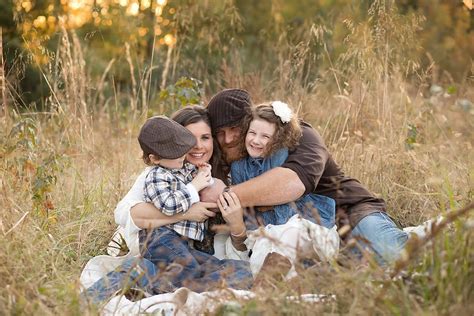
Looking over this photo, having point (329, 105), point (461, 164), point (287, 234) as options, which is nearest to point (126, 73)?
point (329, 105)

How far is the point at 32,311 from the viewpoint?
2836 mm

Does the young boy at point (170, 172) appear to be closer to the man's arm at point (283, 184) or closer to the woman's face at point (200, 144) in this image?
the woman's face at point (200, 144)

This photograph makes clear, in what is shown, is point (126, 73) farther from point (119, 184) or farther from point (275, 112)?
point (275, 112)

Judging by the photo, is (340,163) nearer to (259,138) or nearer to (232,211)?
(259,138)

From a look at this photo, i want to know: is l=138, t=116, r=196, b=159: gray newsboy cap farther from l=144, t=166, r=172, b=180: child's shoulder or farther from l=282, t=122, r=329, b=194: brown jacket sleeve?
l=282, t=122, r=329, b=194: brown jacket sleeve

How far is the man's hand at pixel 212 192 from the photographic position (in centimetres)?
397

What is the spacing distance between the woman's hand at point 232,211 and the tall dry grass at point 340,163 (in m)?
0.79

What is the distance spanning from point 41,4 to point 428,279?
6960mm

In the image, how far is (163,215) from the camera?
388 centimetres

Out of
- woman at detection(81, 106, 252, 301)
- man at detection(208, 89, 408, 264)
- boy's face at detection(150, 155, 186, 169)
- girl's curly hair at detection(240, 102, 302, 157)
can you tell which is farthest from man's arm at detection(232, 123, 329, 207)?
boy's face at detection(150, 155, 186, 169)

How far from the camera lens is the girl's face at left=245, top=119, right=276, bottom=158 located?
3.96 metres

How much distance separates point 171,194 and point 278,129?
72 centimetres

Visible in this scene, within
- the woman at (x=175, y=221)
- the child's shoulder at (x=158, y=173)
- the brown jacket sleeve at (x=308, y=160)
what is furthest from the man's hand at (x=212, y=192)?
the brown jacket sleeve at (x=308, y=160)

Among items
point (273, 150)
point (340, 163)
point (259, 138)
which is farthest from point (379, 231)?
point (340, 163)
